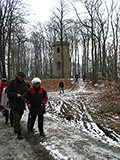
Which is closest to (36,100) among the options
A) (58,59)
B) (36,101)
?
(36,101)

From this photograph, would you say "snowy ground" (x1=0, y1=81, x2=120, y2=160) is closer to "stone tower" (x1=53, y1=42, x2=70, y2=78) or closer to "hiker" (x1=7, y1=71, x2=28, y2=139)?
"hiker" (x1=7, y1=71, x2=28, y2=139)

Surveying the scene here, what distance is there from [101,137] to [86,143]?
83 centimetres

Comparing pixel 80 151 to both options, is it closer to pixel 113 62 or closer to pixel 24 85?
pixel 24 85

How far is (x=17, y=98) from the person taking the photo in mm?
4613

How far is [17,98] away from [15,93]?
0.19m

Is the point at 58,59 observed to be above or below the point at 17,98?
above

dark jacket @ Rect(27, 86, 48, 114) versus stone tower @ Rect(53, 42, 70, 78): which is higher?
stone tower @ Rect(53, 42, 70, 78)

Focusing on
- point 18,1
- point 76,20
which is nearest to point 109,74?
point 18,1

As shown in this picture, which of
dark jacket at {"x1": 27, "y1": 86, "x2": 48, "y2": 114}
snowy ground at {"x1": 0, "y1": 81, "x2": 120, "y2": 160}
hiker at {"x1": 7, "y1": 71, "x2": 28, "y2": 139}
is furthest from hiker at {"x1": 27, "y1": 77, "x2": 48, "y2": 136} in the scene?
snowy ground at {"x1": 0, "y1": 81, "x2": 120, "y2": 160}

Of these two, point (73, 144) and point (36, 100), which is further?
point (36, 100)

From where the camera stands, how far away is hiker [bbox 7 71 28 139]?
4.52 metres

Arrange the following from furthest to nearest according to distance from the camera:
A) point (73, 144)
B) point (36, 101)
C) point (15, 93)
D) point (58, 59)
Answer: point (58, 59)
point (36, 101)
point (15, 93)
point (73, 144)

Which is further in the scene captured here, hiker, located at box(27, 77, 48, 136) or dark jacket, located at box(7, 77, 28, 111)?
hiker, located at box(27, 77, 48, 136)

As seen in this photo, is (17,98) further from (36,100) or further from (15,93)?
(36,100)
